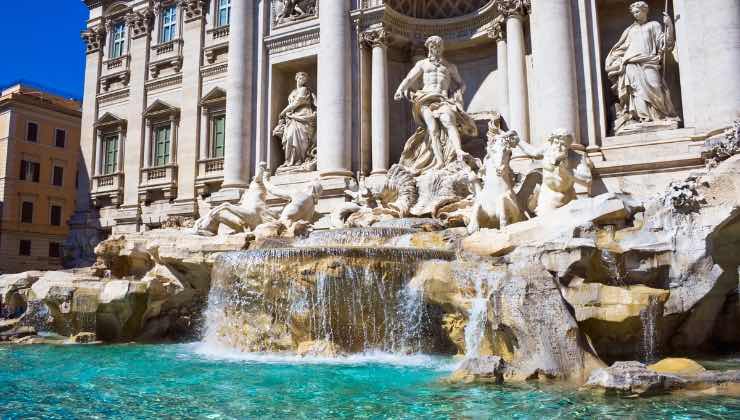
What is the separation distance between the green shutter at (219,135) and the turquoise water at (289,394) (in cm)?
1380

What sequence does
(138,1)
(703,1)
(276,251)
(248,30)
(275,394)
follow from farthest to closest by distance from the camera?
(138,1) → (248,30) → (703,1) → (276,251) → (275,394)

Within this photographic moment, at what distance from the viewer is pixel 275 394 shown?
21.1 ft

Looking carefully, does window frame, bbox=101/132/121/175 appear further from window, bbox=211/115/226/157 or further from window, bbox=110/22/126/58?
window, bbox=211/115/226/157

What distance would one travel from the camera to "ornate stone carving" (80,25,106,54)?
2644 cm

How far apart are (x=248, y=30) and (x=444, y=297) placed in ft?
47.4

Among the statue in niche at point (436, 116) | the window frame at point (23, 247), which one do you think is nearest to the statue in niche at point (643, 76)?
the statue in niche at point (436, 116)

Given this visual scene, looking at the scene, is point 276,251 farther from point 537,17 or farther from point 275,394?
point 537,17

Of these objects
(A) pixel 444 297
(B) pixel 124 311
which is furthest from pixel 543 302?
(B) pixel 124 311

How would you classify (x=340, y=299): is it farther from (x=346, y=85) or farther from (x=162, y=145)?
(x=162, y=145)

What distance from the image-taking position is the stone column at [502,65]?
685 inches

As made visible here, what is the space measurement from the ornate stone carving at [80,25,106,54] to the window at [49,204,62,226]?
16715 mm

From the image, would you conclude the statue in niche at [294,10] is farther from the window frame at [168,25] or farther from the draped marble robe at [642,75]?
the draped marble robe at [642,75]

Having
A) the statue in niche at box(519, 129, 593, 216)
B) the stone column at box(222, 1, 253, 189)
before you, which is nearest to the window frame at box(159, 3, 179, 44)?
the stone column at box(222, 1, 253, 189)

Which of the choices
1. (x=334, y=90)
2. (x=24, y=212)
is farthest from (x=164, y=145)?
(x=24, y=212)
